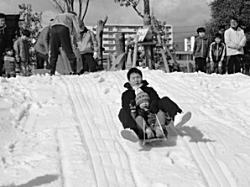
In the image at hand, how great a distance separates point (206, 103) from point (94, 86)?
1.98 metres

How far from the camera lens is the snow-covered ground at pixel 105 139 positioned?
4.42 meters

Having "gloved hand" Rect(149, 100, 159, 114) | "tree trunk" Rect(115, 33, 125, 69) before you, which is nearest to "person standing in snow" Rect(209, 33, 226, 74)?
"tree trunk" Rect(115, 33, 125, 69)

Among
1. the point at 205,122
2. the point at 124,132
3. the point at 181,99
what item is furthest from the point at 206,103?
the point at 124,132

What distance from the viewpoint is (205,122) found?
20.8 ft

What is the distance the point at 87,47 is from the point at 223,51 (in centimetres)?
328

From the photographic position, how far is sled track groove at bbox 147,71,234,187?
4.43m

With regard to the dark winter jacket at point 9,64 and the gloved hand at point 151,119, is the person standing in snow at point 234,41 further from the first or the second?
the gloved hand at point 151,119

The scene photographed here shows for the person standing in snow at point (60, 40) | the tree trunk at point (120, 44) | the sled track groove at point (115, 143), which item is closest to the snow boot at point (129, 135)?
the sled track groove at point (115, 143)

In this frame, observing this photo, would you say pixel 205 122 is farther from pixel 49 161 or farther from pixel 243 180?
pixel 49 161

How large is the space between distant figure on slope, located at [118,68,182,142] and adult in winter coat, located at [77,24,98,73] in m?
5.33

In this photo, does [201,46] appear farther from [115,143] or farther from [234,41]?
[115,143]

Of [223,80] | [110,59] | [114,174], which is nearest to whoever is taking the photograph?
[114,174]

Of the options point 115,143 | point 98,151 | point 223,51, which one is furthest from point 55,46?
point 98,151

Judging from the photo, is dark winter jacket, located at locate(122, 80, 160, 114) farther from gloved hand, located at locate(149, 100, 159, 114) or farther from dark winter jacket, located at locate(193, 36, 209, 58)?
dark winter jacket, located at locate(193, 36, 209, 58)
